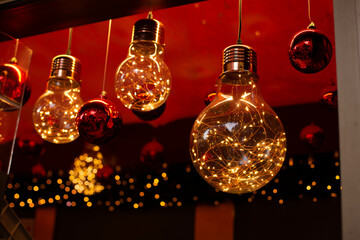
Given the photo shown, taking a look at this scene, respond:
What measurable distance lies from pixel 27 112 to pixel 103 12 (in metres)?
3.03

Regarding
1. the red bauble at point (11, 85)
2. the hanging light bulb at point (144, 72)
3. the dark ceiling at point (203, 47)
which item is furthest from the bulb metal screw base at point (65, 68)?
the dark ceiling at point (203, 47)

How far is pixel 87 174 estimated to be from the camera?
4.55m

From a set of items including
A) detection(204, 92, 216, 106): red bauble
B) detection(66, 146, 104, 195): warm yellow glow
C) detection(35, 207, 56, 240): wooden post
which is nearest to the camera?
detection(204, 92, 216, 106): red bauble

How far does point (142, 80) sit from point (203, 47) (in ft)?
6.80

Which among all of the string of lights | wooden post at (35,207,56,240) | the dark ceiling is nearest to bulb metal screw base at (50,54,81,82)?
the dark ceiling

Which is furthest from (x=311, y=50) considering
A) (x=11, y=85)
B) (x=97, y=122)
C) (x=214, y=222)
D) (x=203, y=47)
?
(x=214, y=222)

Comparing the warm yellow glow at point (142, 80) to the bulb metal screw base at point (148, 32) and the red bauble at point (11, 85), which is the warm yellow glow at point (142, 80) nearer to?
the bulb metal screw base at point (148, 32)

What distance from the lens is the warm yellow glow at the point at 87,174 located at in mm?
4527

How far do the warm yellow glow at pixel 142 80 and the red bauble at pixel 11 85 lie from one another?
556mm

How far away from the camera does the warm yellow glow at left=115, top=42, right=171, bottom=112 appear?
59.6 inches

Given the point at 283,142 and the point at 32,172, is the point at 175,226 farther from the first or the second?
the point at 283,142

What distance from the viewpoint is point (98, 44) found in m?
3.68

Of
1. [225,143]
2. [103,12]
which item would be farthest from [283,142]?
[103,12]

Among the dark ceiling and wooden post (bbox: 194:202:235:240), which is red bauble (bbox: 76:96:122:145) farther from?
wooden post (bbox: 194:202:235:240)
